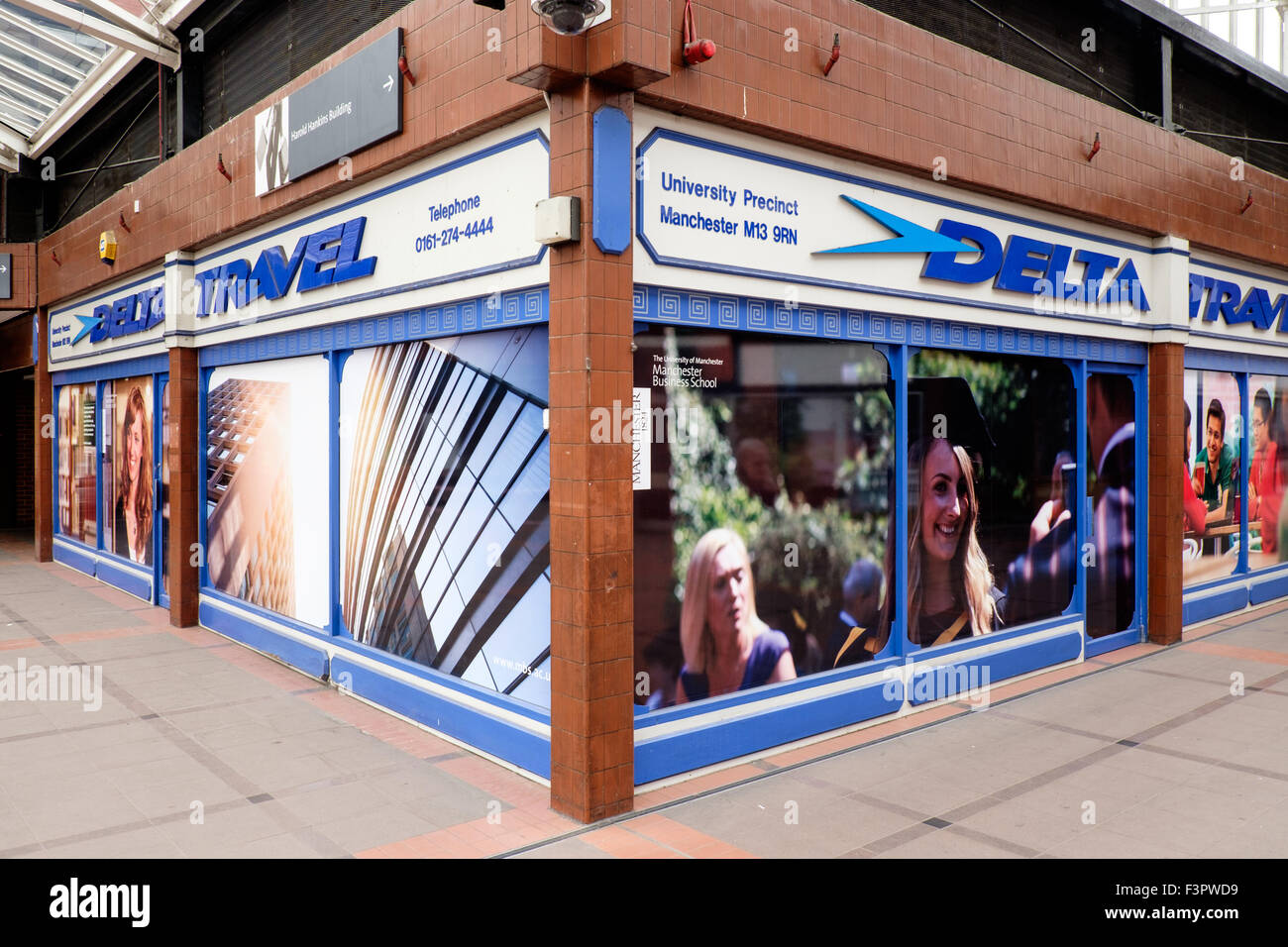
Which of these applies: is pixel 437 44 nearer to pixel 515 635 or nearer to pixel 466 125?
pixel 466 125

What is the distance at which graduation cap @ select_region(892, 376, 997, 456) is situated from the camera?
24.1 feet

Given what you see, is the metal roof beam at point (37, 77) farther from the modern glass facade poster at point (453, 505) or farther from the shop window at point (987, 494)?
the shop window at point (987, 494)

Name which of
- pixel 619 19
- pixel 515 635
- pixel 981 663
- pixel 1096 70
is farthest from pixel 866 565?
pixel 1096 70

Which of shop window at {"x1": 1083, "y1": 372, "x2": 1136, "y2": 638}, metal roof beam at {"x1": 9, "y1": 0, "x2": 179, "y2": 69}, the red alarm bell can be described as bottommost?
shop window at {"x1": 1083, "y1": 372, "x2": 1136, "y2": 638}

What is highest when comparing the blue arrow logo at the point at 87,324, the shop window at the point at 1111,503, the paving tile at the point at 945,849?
the blue arrow logo at the point at 87,324

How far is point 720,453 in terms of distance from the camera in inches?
239

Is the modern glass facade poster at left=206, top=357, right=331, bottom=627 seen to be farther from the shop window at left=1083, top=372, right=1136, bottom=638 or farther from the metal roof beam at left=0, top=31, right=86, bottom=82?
the shop window at left=1083, top=372, right=1136, bottom=638

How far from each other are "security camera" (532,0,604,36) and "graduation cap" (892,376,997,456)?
384 cm

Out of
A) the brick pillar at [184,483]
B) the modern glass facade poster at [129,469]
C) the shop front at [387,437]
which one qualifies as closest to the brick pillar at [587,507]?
the shop front at [387,437]

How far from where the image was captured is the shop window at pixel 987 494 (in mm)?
7426

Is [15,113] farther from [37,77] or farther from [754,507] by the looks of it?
[754,507]

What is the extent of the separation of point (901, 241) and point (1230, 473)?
6.78 m

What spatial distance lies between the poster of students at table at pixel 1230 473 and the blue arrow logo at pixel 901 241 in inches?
186

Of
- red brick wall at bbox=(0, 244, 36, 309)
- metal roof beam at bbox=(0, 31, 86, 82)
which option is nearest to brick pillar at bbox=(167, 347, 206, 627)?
metal roof beam at bbox=(0, 31, 86, 82)
